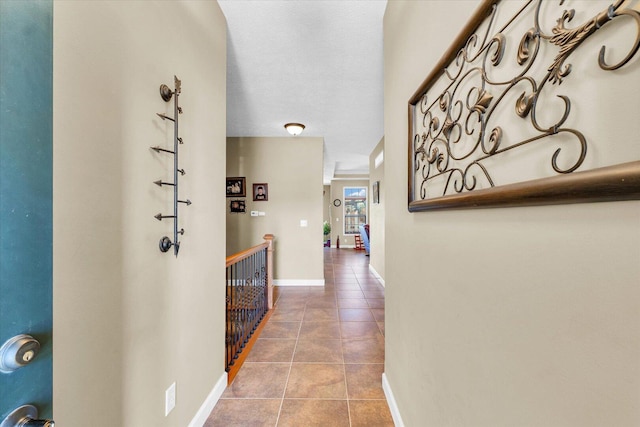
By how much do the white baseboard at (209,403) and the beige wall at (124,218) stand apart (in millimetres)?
46

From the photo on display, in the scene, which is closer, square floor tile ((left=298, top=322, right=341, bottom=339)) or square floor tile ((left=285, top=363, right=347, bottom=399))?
square floor tile ((left=285, top=363, right=347, bottom=399))

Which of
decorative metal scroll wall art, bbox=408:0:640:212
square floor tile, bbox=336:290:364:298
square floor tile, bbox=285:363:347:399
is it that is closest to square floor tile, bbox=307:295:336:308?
square floor tile, bbox=336:290:364:298

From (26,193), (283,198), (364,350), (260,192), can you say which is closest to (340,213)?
(283,198)

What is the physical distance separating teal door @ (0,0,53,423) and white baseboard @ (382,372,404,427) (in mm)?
1576

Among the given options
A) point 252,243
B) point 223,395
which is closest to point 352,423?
point 223,395

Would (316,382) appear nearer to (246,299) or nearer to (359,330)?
(359,330)

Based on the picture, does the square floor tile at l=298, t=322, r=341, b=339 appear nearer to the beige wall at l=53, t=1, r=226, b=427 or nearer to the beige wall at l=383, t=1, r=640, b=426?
the beige wall at l=53, t=1, r=226, b=427

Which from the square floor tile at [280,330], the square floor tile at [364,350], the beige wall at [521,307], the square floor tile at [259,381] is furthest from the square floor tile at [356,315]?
the beige wall at [521,307]

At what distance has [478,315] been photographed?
727 mm

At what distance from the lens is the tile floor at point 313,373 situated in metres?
1.62

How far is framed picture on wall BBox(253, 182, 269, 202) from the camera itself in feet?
15.2

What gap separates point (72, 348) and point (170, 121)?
0.99 m

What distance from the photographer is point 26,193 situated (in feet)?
1.62

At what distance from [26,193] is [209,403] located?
1.69m
